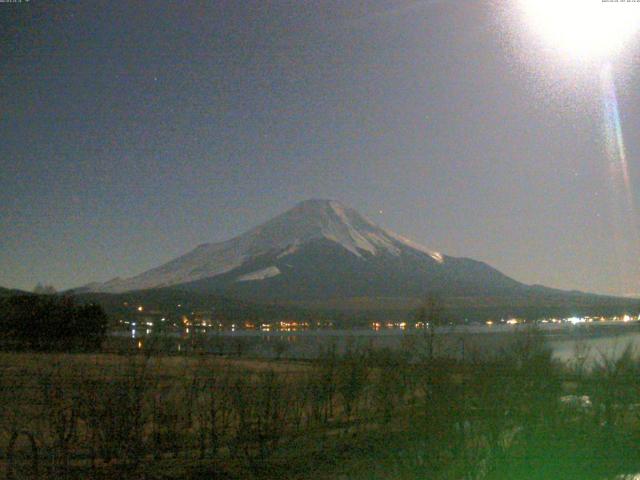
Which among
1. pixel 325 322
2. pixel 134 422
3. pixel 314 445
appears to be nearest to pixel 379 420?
pixel 314 445

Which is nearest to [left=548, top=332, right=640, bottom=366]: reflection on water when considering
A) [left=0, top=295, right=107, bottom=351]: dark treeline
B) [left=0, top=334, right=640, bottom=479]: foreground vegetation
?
[left=0, top=334, right=640, bottom=479]: foreground vegetation

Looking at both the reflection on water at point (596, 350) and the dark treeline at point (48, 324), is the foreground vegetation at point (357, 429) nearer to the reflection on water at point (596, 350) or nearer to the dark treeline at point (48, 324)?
the reflection on water at point (596, 350)

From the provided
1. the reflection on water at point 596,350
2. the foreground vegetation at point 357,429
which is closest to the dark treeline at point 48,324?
the foreground vegetation at point 357,429

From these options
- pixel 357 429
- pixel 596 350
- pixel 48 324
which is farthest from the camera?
pixel 48 324

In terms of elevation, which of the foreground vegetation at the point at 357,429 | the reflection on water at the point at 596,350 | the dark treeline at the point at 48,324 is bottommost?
the foreground vegetation at the point at 357,429

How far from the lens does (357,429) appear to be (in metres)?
13.4

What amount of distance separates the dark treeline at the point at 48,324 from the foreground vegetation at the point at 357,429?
21.8 meters

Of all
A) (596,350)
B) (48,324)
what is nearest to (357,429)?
(596,350)

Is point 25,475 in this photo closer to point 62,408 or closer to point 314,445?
point 62,408

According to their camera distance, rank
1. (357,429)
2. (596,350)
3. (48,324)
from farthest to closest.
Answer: (48,324)
(596,350)
(357,429)

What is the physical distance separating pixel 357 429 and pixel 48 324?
27.7 meters

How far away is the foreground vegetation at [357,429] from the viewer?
9492mm

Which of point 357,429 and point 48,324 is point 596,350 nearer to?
point 357,429

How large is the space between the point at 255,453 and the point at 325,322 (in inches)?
2664
